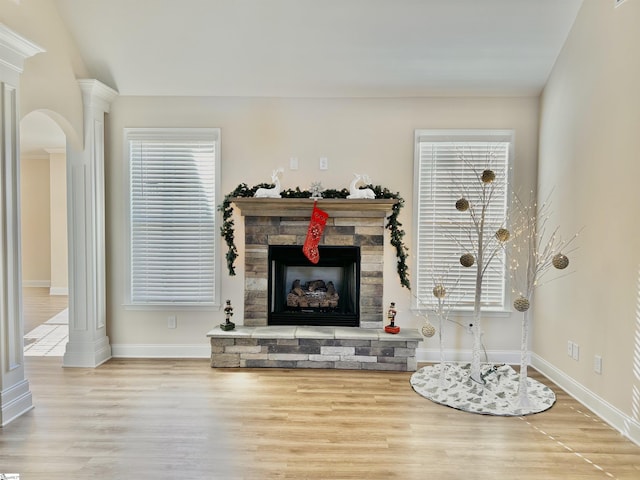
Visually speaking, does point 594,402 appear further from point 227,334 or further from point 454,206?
point 227,334

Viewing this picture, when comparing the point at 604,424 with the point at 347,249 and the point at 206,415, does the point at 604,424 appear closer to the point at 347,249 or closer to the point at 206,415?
the point at 347,249

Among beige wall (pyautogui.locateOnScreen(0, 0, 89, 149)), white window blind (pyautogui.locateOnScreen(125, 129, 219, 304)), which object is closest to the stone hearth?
white window blind (pyautogui.locateOnScreen(125, 129, 219, 304))

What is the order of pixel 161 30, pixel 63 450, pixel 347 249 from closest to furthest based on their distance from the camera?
1. pixel 63 450
2. pixel 161 30
3. pixel 347 249

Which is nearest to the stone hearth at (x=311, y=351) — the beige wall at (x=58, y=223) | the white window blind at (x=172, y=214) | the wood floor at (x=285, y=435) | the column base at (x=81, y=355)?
the wood floor at (x=285, y=435)

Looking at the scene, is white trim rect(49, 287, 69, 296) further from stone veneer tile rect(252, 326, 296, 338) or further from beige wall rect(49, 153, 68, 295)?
stone veneer tile rect(252, 326, 296, 338)

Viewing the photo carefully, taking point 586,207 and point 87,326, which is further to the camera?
point 87,326

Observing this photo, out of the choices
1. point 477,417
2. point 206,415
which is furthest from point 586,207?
point 206,415

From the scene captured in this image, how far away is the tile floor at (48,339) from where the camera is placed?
434cm

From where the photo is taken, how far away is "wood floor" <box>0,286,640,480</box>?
228 centimetres

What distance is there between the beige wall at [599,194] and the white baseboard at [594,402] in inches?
1.6

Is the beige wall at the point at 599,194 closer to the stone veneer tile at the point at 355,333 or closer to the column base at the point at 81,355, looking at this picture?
the stone veneer tile at the point at 355,333

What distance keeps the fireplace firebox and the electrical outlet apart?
1.97 meters

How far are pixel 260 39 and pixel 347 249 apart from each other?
2085 millimetres

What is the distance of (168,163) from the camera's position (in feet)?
13.5
